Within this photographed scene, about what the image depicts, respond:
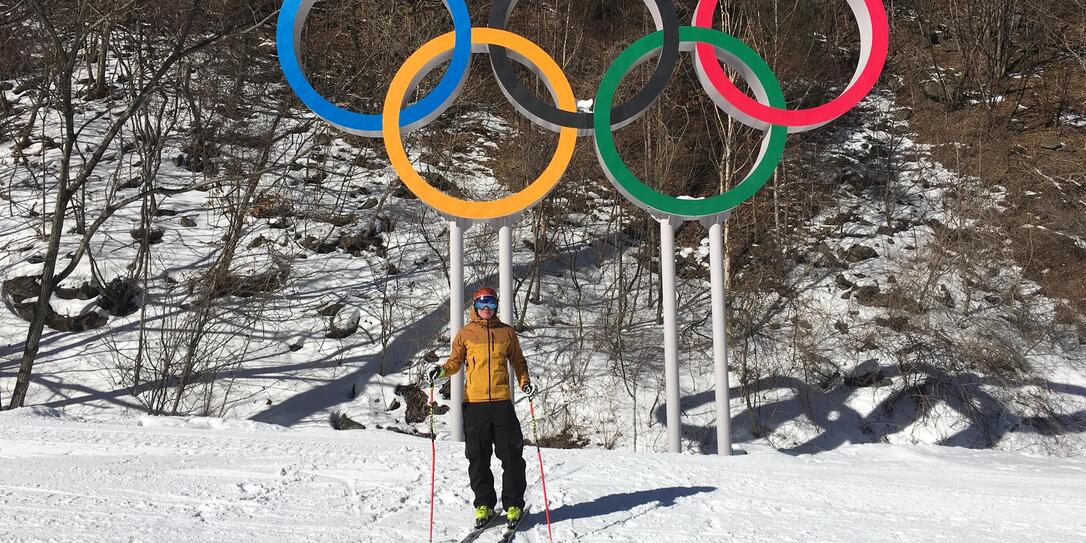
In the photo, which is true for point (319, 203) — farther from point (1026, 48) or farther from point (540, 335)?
point (1026, 48)

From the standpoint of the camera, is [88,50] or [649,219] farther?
[88,50]

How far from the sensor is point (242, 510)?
4.62 meters

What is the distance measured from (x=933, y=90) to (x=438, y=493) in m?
19.7

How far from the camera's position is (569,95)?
789cm

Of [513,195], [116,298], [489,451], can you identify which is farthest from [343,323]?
[489,451]

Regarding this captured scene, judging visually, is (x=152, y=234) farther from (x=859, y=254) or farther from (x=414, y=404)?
(x=859, y=254)

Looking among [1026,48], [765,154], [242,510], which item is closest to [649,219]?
[765,154]

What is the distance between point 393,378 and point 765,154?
23.3 feet

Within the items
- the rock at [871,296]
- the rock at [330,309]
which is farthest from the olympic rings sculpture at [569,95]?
the rock at [871,296]

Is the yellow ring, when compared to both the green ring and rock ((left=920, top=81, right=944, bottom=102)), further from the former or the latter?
rock ((left=920, top=81, right=944, bottom=102))

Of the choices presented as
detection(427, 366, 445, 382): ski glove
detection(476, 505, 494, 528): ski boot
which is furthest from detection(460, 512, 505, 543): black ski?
detection(427, 366, 445, 382): ski glove

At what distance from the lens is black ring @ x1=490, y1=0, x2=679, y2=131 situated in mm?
7809

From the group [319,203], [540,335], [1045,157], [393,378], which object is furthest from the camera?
[1045,157]

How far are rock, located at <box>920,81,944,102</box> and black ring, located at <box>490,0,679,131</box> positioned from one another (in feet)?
49.8
